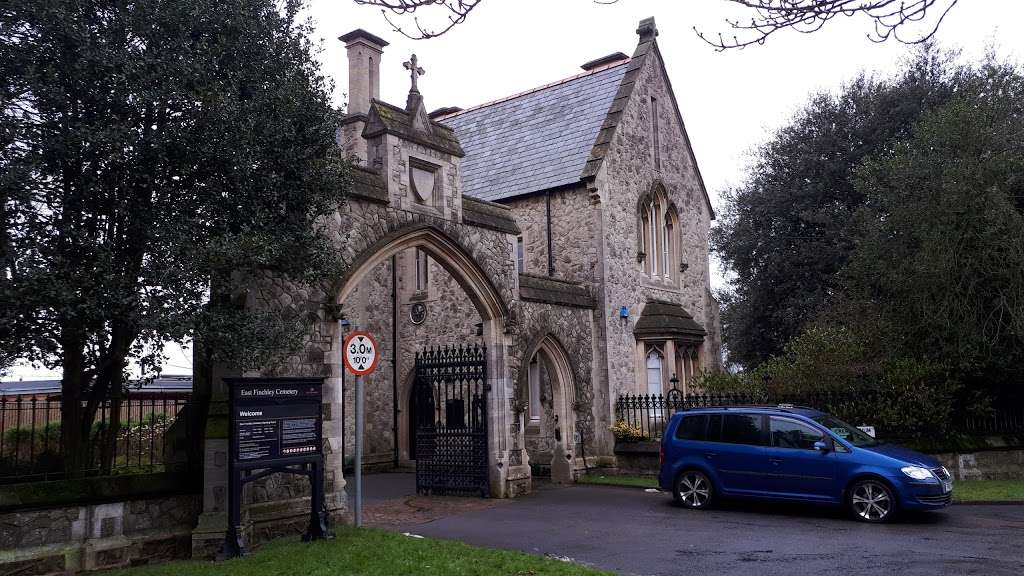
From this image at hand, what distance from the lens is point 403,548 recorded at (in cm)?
918

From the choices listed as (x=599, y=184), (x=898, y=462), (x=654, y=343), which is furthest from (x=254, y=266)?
(x=654, y=343)

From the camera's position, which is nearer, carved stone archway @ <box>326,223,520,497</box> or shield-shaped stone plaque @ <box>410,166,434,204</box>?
shield-shaped stone plaque @ <box>410,166,434,204</box>

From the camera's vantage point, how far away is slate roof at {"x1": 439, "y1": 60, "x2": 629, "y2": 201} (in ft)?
67.2

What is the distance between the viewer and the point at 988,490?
1376 cm

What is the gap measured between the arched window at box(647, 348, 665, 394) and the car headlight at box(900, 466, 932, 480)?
9.30m

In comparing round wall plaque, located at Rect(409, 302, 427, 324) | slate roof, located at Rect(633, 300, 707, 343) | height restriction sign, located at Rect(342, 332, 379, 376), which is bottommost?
height restriction sign, located at Rect(342, 332, 379, 376)

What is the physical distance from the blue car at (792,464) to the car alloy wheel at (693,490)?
2cm

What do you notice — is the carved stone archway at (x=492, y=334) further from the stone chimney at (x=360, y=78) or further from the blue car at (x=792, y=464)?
the stone chimney at (x=360, y=78)

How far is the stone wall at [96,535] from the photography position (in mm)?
7867

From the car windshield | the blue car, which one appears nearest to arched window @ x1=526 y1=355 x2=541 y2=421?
the blue car

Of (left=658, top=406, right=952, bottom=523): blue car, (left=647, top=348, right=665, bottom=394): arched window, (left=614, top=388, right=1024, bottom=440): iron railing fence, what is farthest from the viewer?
(left=647, top=348, right=665, bottom=394): arched window

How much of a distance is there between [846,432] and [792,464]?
105 cm

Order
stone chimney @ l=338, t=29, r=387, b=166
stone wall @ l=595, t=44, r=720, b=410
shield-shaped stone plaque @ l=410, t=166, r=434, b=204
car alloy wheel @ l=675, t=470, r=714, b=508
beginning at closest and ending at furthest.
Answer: car alloy wheel @ l=675, t=470, r=714, b=508 < shield-shaped stone plaque @ l=410, t=166, r=434, b=204 < stone wall @ l=595, t=44, r=720, b=410 < stone chimney @ l=338, t=29, r=387, b=166

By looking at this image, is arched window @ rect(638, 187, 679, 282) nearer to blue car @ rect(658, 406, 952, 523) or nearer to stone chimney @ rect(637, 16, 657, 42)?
stone chimney @ rect(637, 16, 657, 42)
